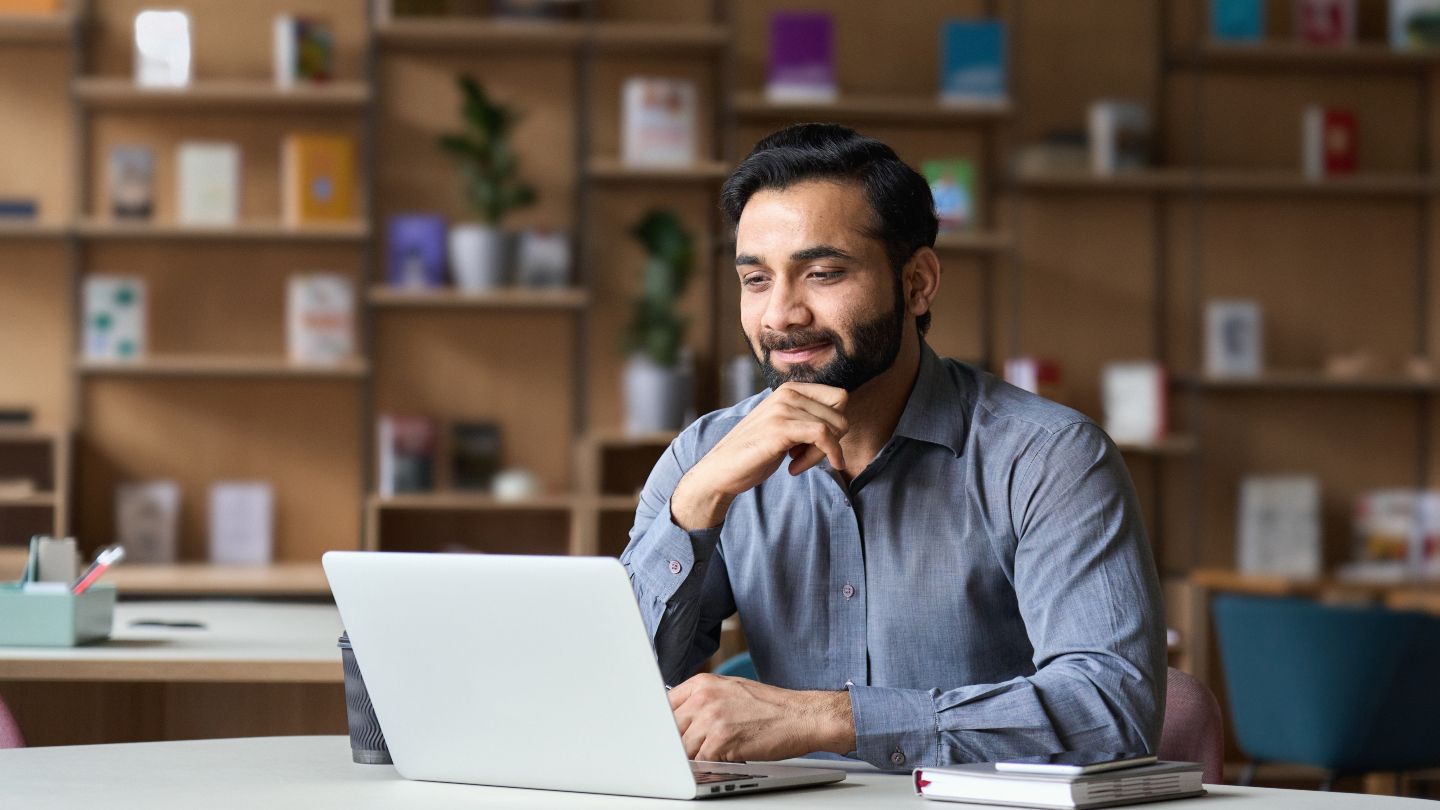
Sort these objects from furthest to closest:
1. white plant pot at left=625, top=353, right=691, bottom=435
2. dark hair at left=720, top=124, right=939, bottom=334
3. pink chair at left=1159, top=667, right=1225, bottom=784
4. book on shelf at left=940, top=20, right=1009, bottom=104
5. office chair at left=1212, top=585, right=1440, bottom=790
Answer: book on shelf at left=940, top=20, right=1009, bottom=104 → white plant pot at left=625, top=353, right=691, bottom=435 → office chair at left=1212, top=585, right=1440, bottom=790 → dark hair at left=720, top=124, right=939, bottom=334 → pink chair at left=1159, top=667, right=1225, bottom=784

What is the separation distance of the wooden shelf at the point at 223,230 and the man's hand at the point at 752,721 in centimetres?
353

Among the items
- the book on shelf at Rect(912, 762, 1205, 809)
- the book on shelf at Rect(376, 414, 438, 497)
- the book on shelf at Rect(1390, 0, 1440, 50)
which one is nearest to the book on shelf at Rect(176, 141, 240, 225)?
the book on shelf at Rect(376, 414, 438, 497)

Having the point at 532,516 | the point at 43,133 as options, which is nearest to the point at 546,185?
the point at 532,516

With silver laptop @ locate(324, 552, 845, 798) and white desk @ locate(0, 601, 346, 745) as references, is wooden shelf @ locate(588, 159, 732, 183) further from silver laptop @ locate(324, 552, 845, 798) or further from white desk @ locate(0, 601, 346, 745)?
silver laptop @ locate(324, 552, 845, 798)

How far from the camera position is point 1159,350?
5.32 metres

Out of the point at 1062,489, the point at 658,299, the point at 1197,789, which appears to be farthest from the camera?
the point at 658,299

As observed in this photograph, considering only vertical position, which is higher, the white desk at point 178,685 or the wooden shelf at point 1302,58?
the wooden shelf at point 1302,58

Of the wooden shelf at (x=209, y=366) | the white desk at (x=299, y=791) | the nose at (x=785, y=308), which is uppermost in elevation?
the nose at (x=785, y=308)

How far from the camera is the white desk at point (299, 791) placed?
1332 mm

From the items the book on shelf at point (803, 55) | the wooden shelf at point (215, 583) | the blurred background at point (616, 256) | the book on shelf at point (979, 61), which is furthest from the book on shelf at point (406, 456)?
the book on shelf at point (979, 61)

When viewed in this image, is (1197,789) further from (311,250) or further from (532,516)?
(311,250)

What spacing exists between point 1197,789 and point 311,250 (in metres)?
4.07

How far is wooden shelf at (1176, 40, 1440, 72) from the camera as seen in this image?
16.8 feet

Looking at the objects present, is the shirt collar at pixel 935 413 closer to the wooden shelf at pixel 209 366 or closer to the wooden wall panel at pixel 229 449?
the wooden shelf at pixel 209 366
